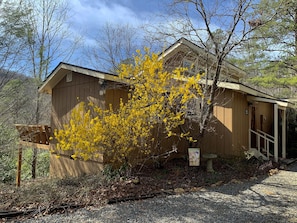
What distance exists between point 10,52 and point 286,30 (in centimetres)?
1344

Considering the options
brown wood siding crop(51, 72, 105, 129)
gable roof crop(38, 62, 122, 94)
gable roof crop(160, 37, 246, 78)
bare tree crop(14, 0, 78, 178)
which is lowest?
brown wood siding crop(51, 72, 105, 129)

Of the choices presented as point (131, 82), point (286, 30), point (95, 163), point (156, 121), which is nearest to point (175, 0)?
point (131, 82)

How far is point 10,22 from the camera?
237 inches

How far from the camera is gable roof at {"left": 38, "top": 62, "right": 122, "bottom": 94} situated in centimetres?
783

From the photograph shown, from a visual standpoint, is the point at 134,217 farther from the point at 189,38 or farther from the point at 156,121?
the point at 189,38

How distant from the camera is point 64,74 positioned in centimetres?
991

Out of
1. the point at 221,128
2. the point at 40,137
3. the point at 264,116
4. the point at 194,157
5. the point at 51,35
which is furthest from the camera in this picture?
the point at 51,35

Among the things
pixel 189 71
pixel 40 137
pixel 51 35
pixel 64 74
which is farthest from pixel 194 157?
pixel 51 35

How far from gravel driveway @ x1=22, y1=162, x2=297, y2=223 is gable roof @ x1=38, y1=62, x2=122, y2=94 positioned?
3.93 m

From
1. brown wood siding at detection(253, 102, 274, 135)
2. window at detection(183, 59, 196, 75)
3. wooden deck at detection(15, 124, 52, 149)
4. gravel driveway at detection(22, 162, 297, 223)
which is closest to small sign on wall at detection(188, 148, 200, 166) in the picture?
gravel driveway at detection(22, 162, 297, 223)

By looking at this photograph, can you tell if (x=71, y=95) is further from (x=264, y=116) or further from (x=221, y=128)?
(x=264, y=116)

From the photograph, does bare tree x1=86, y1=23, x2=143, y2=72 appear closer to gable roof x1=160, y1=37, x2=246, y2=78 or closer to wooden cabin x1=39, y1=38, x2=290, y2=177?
gable roof x1=160, y1=37, x2=246, y2=78

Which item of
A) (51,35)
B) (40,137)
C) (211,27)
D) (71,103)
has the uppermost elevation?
(51,35)

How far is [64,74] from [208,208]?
24.2 ft
